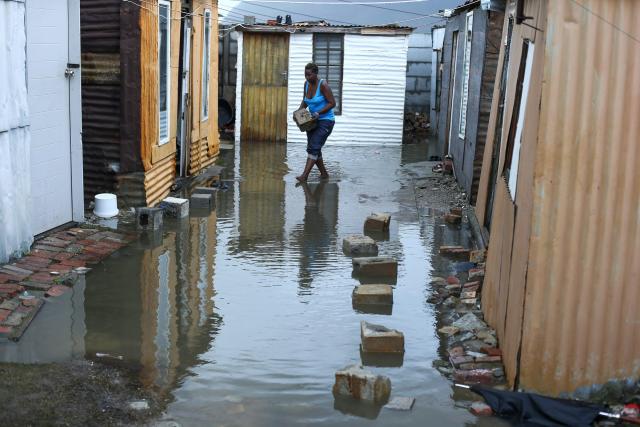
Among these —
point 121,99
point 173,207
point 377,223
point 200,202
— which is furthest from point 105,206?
point 377,223

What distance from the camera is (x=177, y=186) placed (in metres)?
12.9

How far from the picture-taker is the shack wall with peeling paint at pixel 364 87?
19.1 m

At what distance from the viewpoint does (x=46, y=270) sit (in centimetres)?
800

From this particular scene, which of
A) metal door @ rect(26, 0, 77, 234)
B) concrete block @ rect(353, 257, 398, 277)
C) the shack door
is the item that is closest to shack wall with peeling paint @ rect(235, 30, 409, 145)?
the shack door

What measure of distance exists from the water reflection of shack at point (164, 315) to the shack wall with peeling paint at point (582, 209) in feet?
7.82

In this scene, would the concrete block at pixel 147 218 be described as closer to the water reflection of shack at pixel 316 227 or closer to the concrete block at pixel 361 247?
the water reflection of shack at pixel 316 227

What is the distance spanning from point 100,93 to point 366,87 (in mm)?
9525

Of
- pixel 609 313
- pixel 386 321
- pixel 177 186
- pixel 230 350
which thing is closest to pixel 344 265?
pixel 386 321

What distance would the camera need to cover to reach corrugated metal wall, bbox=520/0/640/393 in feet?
16.8

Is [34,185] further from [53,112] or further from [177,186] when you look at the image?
[177,186]

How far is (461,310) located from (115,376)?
304 cm

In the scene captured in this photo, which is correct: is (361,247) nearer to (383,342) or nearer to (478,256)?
(478,256)

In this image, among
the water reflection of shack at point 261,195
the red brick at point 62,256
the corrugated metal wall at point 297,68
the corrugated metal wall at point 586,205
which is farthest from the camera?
the corrugated metal wall at point 297,68

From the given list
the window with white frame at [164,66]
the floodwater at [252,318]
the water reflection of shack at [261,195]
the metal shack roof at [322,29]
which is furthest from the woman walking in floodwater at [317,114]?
the metal shack roof at [322,29]
